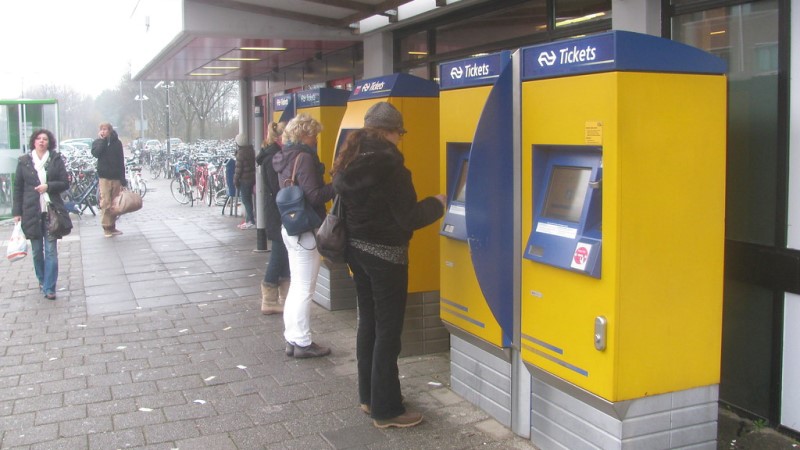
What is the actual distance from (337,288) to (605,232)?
426cm

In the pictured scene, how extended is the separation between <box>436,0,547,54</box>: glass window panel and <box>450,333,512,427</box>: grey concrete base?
8.68ft

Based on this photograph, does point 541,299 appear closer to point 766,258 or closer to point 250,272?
point 766,258

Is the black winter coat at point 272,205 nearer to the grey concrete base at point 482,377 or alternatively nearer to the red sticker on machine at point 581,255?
the grey concrete base at point 482,377

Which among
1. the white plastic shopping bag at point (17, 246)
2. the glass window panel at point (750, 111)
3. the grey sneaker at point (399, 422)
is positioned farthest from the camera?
the white plastic shopping bag at point (17, 246)

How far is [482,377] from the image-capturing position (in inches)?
179

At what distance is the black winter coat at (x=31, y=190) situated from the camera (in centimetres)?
775

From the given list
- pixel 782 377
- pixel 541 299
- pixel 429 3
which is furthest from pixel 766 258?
pixel 429 3

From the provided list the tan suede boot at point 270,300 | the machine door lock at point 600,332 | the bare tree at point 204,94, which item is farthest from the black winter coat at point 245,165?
the bare tree at point 204,94

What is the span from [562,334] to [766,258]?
140cm

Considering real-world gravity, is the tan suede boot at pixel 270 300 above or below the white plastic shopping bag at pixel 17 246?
below

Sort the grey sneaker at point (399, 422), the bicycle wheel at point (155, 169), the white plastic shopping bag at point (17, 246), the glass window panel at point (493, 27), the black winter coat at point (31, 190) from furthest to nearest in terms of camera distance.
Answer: the bicycle wheel at point (155, 169)
the white plastic shopping bag at point (17, 246)
the black winter coat at point (31, 190)
the glass window panel at point (493, 27)
the grey sneaker at point (399, 422)

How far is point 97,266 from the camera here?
32.7 ft

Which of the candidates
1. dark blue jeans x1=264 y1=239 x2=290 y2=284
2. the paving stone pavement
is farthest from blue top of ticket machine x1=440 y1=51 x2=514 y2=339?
dark blue jeans x1=264 y1=239 x2=290 y2=284

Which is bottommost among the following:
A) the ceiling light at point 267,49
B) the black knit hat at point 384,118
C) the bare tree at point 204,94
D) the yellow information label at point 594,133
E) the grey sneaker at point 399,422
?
the grey sneaker at point 399,422
